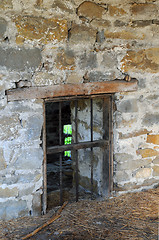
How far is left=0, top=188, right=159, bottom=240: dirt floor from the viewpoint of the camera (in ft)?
8.54

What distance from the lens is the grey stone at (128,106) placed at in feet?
10.5

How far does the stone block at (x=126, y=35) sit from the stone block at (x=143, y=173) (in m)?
1.41

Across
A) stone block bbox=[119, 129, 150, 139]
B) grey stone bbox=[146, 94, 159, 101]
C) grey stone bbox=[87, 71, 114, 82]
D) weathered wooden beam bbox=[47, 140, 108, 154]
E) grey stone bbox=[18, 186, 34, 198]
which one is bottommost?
grey stone bbox=[18, 186, 34, 198]

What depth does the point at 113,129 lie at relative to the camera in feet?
10.7

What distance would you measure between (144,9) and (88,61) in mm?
806

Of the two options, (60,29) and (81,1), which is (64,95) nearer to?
(60,29)

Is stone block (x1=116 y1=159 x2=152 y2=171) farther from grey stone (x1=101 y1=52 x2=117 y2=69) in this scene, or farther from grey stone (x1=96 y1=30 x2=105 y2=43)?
grey stone (x1=96 y1=30 x2=105 y2=43)

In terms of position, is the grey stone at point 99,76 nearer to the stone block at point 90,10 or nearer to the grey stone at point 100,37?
the grey stone at point 100,37

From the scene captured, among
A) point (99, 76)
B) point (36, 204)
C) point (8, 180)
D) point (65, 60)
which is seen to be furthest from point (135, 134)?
point (8, 180)

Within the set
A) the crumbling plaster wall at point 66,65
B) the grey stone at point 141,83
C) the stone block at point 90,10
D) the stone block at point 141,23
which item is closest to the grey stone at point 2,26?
the crumbling plaster wall at point 66,65

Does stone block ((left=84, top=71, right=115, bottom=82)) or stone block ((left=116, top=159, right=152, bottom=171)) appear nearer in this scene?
stone block ((left=84, top=71, right=115, bottom=82))

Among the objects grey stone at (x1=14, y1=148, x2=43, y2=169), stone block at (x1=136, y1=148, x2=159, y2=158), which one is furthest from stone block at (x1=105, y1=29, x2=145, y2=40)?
grey stone at (x1=14, y1=148, x2=43, y2=169)

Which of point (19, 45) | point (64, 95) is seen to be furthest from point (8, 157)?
point (19, 45)

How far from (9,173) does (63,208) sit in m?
0.70
